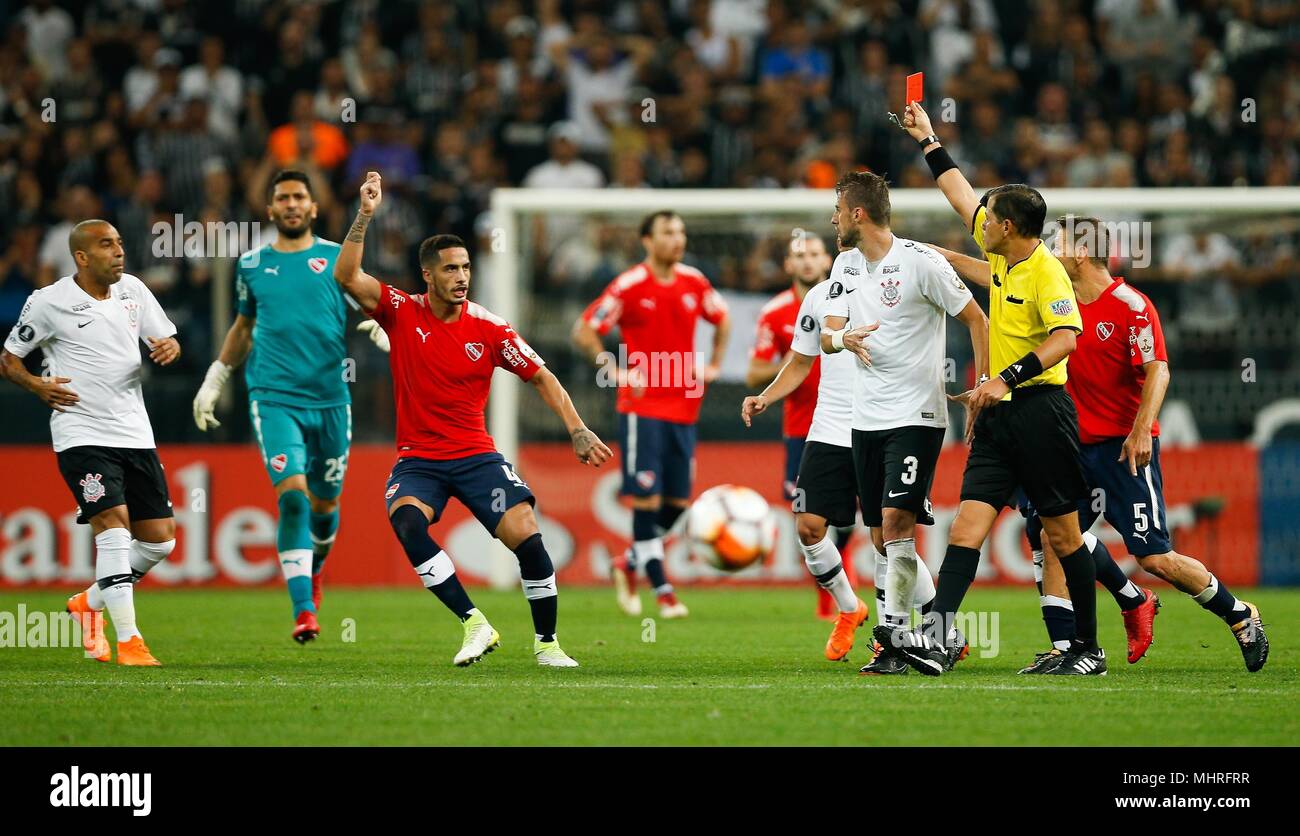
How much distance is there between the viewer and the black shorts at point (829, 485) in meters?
9.59

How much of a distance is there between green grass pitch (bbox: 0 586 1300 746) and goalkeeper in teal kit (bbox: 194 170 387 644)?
0.83 m

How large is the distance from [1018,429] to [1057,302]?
0.63m

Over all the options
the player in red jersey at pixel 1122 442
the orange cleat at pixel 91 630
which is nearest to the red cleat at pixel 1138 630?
the player in red jersey at pixel 1122 442

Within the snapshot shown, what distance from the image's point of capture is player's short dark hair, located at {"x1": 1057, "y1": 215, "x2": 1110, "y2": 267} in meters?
8.95

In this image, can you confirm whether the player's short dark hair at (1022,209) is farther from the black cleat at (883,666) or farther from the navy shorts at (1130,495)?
the black cleat at (883,666)

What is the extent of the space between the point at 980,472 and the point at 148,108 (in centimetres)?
1281

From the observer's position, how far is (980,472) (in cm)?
834

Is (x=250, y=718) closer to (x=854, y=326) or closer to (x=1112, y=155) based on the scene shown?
(x=854, y=326)

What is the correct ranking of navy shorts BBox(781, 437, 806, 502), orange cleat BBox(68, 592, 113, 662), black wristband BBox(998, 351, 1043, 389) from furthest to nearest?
navy shorts BBox(781, 437, 806, 502), orange cleat BBox(68, 592, 113, 662), black wristband BBox(998, 351, 1043, 389)

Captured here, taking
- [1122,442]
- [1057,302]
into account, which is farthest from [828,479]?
[1057,302]

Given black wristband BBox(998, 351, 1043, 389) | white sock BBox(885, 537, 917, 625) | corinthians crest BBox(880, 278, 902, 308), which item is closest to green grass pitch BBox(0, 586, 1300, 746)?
white sock BBox(885, 537, 917, 625)

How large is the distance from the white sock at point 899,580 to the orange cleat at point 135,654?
3.82 m

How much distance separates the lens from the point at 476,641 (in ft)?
28.8

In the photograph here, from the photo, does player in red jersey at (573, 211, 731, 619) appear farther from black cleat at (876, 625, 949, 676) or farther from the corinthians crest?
black cleat at (876, 625, 949, 676)
